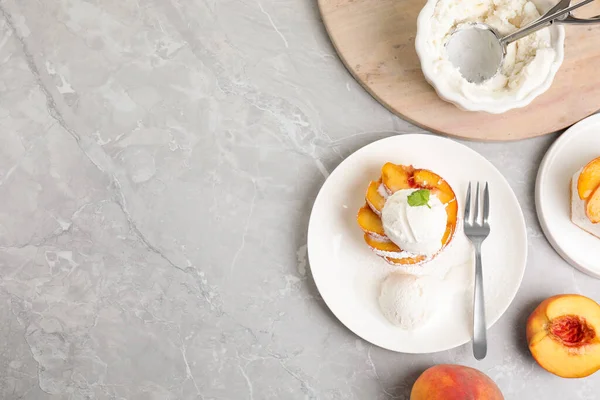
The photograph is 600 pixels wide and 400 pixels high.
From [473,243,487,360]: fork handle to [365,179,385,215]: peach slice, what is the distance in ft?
0.69

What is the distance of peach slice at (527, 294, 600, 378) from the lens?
3.43 ft

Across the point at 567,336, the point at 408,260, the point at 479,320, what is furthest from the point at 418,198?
the point at 567,336

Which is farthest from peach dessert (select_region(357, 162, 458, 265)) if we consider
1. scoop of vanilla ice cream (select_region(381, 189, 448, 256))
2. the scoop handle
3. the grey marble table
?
the scoop handle

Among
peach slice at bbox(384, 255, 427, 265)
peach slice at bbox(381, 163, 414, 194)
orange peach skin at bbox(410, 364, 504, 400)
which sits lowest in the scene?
orange peach skin at bbox(410, 364, 504, 400)

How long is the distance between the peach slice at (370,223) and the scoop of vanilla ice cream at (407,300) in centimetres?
10

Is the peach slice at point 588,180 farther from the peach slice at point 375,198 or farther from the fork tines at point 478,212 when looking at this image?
the peach slice at point 375,198

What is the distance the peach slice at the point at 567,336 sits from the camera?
3.43 feet

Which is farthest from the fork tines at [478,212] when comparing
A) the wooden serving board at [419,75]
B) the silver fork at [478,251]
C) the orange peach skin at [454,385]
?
the orange peach skin at [454,385]

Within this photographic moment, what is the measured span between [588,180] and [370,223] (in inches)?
15.2

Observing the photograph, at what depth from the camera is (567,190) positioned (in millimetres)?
1140

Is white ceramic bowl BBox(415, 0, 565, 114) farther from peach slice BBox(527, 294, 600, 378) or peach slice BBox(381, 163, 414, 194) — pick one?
peach slice BBox(527, 294, 600, 378)

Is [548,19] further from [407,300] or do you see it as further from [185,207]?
[185,207]

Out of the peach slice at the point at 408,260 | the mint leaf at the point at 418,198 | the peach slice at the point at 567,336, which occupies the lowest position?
the peach slice at the point at 567,336

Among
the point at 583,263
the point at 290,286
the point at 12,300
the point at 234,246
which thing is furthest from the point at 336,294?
the point at 12,300
